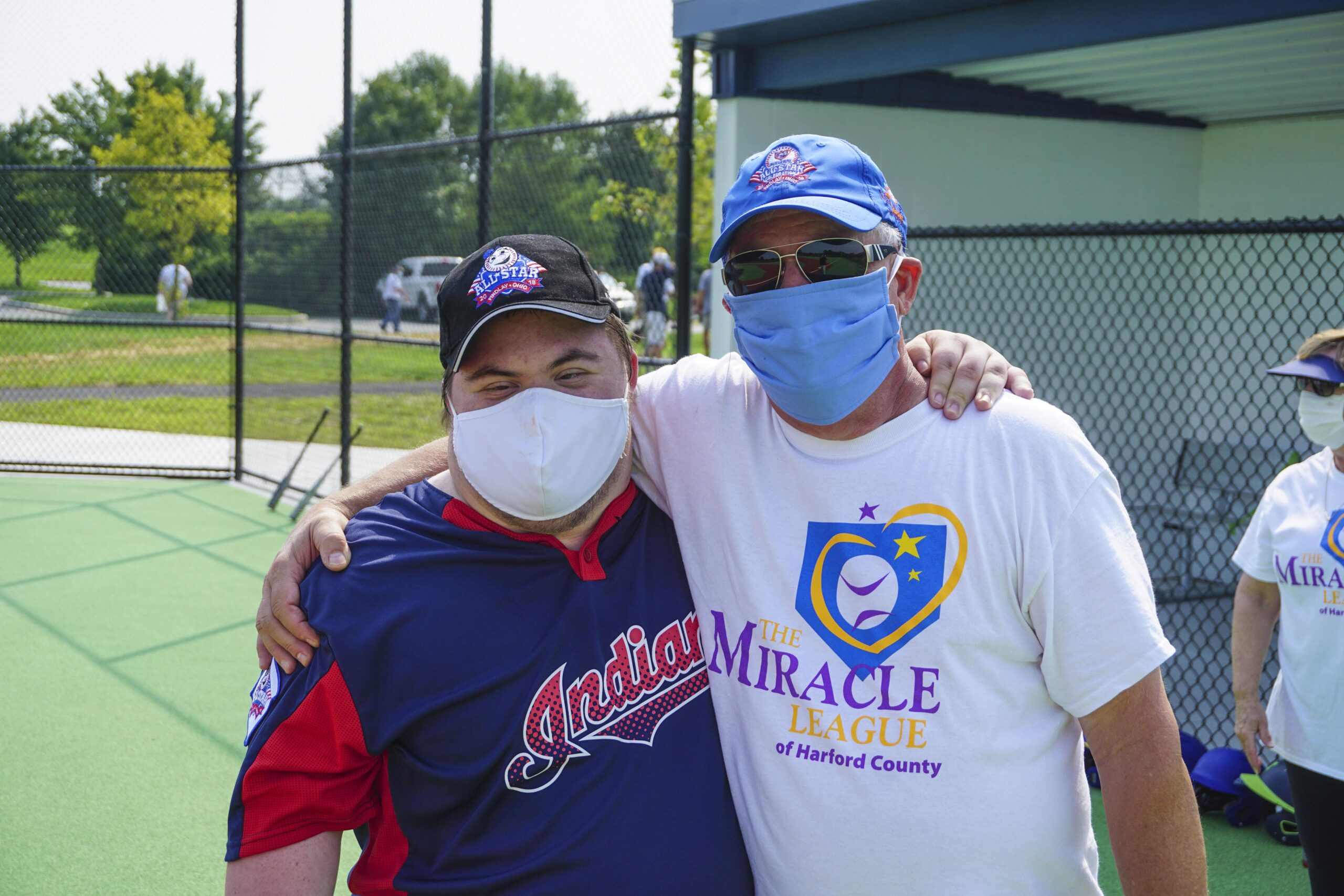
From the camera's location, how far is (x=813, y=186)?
1.88 m

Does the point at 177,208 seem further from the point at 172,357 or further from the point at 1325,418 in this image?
the point at 1325,418

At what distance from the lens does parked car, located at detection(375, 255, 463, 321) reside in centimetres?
998

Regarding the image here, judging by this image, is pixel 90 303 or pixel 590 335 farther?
pixel 90 303

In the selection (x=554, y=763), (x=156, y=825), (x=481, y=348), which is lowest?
(x=156, y=825)

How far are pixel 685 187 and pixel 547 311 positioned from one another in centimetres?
470

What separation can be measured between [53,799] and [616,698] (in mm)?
3792

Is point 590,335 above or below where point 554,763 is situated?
above

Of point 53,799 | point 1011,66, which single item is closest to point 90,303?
point 53,799

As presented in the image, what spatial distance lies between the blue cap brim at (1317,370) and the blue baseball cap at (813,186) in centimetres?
247

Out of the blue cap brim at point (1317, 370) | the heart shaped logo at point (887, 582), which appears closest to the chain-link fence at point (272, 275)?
the blue cap brim at point (1317, 370)

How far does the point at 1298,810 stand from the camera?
3.52 metres

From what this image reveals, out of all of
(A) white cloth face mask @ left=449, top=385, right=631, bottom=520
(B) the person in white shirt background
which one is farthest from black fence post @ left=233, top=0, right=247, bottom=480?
(A) white cloth face mask @ left=449, top=385, right=631, bottom=520

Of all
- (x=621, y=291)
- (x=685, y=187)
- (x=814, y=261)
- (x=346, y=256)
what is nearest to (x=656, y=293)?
(x=621, y=291)

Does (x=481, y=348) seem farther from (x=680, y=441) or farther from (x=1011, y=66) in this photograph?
(x=1011, y=66)
